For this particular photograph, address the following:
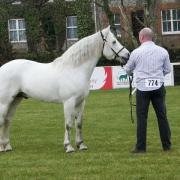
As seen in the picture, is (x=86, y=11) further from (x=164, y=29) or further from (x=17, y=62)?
(x=17, y=62)

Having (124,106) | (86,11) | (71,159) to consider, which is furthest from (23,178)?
(86,11)

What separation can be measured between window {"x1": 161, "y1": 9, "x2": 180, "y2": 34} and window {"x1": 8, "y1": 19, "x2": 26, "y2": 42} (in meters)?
12.0

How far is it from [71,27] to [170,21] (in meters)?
8.55

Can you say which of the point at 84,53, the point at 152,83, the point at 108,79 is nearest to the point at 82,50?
the point at 84,53

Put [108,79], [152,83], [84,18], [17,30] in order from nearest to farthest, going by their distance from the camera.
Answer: [152,83]
[108,79]
[84,18]
[17,30]

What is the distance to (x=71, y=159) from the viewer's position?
10.3 meters

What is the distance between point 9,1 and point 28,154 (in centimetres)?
3810

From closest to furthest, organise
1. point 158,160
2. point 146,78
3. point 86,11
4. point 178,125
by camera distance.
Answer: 1. point 158,160
2. point 146,78
3. point 178,125
4. point 86,11

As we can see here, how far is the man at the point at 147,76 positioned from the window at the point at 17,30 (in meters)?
41.3

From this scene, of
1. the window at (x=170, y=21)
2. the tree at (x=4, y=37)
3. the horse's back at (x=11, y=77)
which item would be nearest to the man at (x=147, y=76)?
the horse's back at (x=11, y=77)

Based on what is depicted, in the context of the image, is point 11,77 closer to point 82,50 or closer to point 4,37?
point 82,50

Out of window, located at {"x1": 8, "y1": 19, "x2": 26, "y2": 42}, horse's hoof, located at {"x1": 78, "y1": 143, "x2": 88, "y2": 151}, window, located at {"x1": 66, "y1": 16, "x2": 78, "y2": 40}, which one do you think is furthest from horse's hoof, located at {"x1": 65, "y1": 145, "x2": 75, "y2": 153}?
window, located at {"x1": 8, "y1": 19, "x2": 26, "y2": 42}

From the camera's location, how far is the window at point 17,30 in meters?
51.4

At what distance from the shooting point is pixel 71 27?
167 ft
